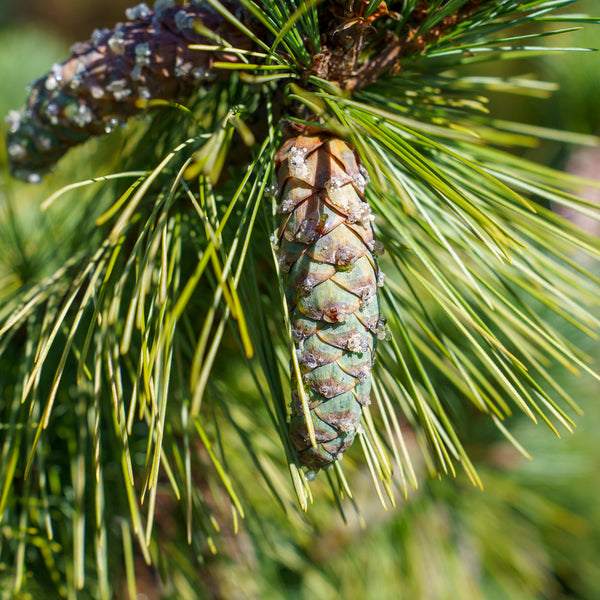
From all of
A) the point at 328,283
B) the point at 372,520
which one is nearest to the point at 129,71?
the point at 328,283

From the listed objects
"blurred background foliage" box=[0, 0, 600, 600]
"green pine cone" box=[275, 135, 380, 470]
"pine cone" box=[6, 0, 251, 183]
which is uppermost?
"pine cone" box=[6, 0, 251, 183]

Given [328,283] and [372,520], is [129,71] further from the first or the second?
[372,520]

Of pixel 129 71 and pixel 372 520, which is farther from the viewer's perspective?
pixel 372 520

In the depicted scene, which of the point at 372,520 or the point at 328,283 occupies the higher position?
the point at 328,283

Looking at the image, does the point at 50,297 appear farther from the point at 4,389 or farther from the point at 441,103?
the point at 441,103

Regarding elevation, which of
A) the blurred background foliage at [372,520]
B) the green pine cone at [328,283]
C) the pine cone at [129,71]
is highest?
the pine cone at [129,71]
